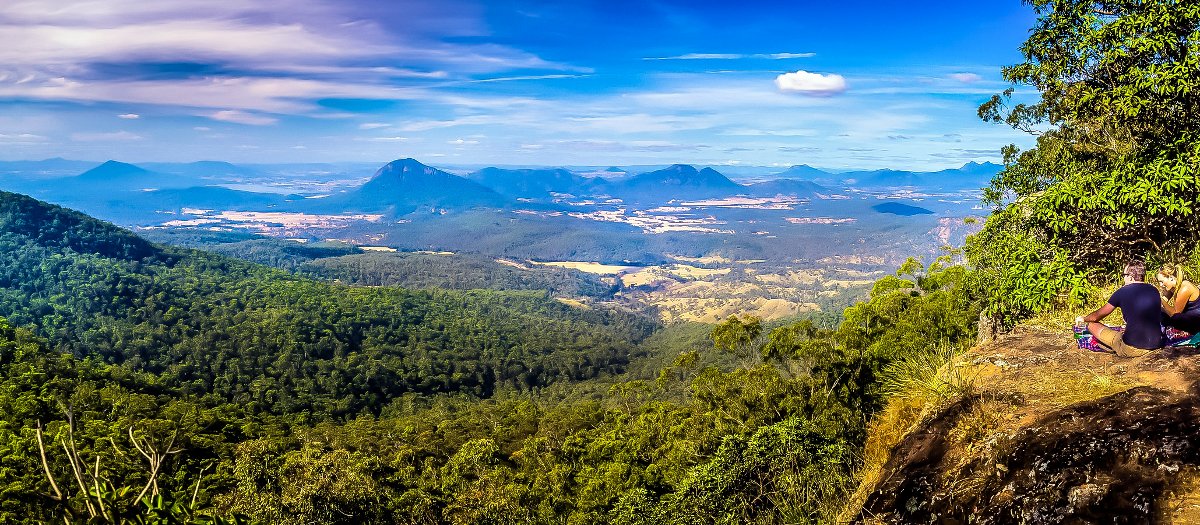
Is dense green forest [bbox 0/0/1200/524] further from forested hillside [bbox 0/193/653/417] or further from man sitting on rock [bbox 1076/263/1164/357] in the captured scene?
forested hillside [bbox 0/193/653/417]

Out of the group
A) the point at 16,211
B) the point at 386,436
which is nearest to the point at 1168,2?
the point at 386,436

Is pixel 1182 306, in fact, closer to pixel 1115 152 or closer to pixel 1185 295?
pixel 1185 295

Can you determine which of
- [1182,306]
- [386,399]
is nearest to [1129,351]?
[1182,306]

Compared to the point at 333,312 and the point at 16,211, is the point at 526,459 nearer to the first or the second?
the point at 333,312

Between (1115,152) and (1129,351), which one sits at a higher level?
(1115,152)

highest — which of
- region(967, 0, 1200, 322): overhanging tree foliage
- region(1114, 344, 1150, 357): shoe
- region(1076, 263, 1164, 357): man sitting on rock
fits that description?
region(967, 0, 1200, 322): overhanging tree foliage

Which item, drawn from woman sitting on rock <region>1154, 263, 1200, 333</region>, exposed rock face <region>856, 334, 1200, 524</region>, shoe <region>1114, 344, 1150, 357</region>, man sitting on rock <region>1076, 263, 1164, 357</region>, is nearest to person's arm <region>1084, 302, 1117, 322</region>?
man sitting on rock <region>1076, 263, 1164, 357</region>
